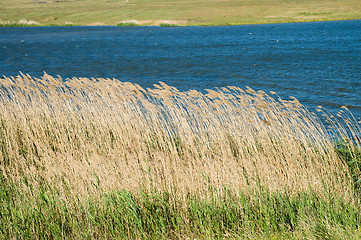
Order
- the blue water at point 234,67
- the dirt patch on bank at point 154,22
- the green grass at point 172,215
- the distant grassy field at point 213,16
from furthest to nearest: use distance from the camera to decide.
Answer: the dirt patch on bank at point 154,22 < the distant grassy field at point 213,16 < the blue water at point 234,67 < the green grass at point 172,215

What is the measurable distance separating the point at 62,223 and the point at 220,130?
15.5 ft

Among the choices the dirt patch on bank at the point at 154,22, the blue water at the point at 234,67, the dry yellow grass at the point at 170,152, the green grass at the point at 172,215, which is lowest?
the green grass at the point at 172,215

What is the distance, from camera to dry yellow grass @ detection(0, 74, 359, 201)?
7.26 meters

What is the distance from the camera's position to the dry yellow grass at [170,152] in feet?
23.8

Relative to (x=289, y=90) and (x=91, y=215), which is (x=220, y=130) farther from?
(x=289, y=90)

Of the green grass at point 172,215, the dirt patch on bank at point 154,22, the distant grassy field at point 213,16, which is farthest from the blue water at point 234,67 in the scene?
the dirt patch on bank at point 154,22

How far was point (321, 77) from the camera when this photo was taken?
939 inches

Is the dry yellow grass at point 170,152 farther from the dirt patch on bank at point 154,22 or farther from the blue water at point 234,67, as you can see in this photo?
the dirt patch on bank at point 154,22

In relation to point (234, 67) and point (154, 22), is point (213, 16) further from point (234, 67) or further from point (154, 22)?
point (234, 67)

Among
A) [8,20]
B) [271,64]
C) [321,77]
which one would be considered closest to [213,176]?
[321,77]

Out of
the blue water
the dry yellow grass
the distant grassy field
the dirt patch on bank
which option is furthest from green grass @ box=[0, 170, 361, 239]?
the dirt patch on bank

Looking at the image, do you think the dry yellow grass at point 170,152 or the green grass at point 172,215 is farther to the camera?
the dry yellow grass at point 170,152

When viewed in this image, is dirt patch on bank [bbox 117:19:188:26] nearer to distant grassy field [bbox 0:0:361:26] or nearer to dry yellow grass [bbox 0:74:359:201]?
distant grassy field [bbox 0:0:361:26]

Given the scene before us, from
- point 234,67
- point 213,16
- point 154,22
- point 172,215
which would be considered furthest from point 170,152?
point 213,16
